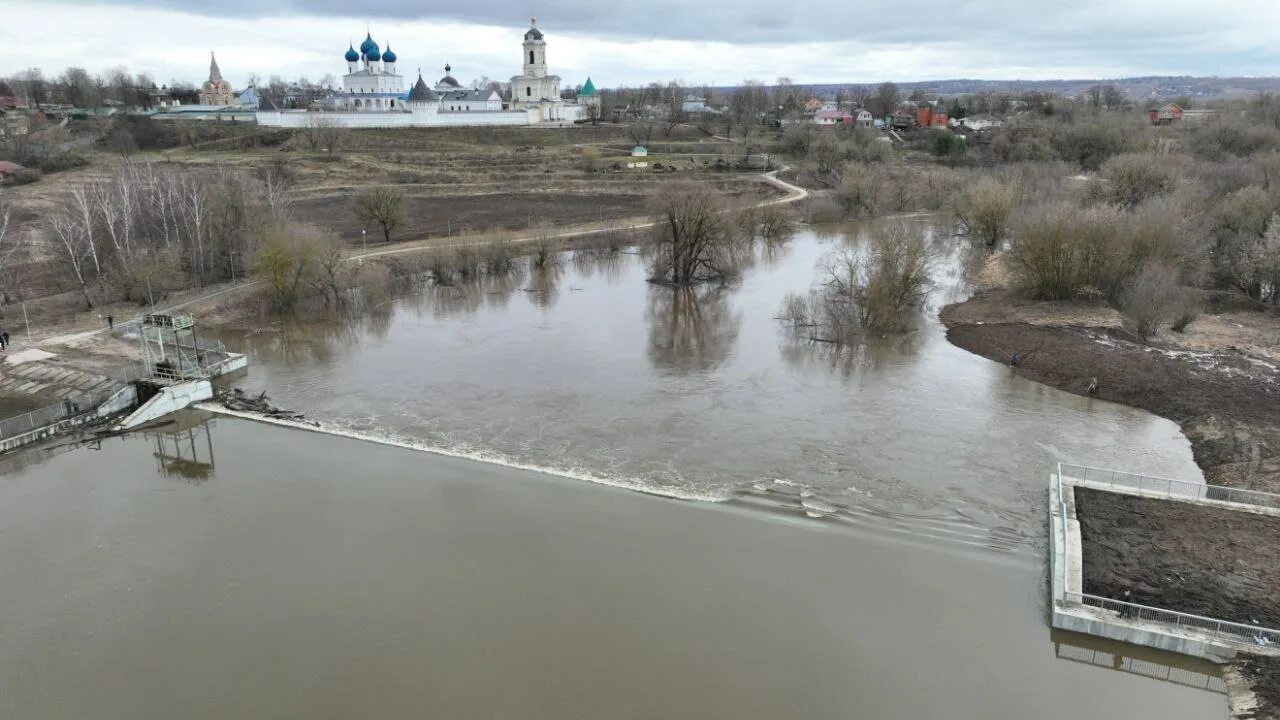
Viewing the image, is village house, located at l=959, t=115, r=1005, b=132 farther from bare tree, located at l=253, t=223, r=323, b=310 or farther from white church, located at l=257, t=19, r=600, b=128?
bare tree, located at l=253, t=223, r=323, b=310

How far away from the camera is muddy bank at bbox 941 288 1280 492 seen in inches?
725

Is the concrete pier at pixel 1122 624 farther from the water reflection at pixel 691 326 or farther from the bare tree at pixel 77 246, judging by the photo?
the bare tree at pixel 77 246

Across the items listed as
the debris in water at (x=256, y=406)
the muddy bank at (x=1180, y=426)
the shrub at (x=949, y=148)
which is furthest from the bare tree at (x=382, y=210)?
the shrub at (x=949, y=148)

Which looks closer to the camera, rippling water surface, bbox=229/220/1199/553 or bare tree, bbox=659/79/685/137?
rippling water surface, bbox=229/220/1199/553

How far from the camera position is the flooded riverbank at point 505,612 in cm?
1187

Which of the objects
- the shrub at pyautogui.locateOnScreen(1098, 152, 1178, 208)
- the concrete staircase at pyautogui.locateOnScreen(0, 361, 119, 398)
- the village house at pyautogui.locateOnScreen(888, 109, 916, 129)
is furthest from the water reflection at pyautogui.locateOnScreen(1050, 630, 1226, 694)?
the village house at pyautogui.locateOnScreen(888, 109, 916, 129)

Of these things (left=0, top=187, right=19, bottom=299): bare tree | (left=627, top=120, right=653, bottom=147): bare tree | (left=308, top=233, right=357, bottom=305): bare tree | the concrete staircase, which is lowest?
the concrete staircase

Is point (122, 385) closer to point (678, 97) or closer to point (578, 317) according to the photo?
point (578, 317)

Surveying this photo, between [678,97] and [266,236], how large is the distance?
10601 cm

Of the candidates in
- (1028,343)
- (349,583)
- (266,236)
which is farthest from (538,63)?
(349,583)

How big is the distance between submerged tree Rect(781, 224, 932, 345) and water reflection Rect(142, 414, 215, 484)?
61.5 feet

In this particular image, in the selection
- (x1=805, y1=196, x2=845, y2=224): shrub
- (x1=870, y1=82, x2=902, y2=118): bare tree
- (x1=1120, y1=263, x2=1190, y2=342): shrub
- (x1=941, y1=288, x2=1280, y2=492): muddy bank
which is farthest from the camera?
(x1=870, y1=82, x2=902, y2=118): bare tree

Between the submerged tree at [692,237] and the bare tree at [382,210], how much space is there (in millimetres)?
14495

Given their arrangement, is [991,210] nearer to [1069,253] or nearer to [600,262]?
[1069,253]
